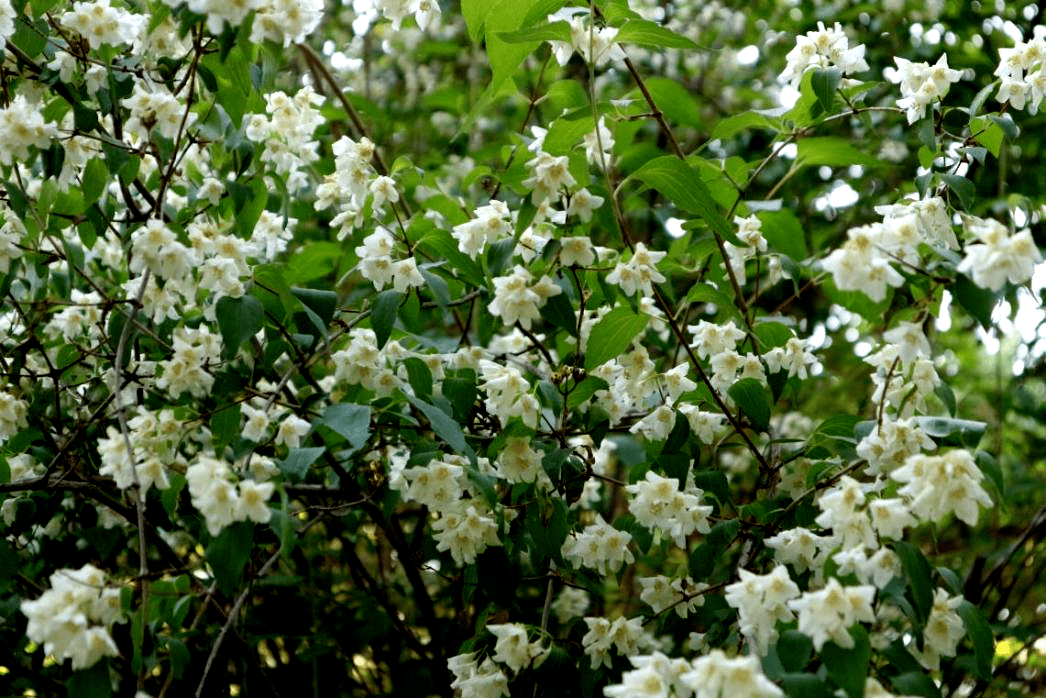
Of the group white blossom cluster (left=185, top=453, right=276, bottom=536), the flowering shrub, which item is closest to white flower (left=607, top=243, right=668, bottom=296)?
the flowering shrub

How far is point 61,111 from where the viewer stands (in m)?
1.78

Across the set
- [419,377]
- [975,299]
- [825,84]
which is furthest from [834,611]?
[825,84]

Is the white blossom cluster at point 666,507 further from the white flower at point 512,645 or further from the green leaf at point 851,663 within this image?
the green leaf at point 851,663

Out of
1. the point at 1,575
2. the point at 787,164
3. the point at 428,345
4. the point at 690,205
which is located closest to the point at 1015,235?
the point at 690,205

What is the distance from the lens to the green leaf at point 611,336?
177 cm

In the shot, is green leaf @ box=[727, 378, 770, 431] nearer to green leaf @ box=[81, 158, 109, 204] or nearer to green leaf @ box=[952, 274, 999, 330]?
green leaf @ box=[952, 274, 999, 330]

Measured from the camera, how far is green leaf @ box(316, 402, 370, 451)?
162 centimetres

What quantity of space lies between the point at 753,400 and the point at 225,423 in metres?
0.84

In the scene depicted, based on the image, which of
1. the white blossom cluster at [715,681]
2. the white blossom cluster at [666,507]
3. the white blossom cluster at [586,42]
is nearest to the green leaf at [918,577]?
the white blossom cluster at [715,681]

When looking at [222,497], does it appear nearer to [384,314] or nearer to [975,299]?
[384,314]

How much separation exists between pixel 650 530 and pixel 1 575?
107cm

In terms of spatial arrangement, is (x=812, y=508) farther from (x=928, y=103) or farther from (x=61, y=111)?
(x=61, y=111)

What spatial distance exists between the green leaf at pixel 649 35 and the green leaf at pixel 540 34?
88 millimetres

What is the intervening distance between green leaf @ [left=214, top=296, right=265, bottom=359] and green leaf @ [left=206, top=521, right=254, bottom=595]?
0.28 metres
